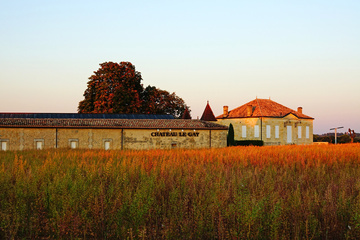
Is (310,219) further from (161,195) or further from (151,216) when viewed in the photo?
(161,195)

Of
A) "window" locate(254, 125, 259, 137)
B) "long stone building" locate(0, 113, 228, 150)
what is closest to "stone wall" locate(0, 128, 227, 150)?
"long stone building" locate(0, 113, 228, 150)

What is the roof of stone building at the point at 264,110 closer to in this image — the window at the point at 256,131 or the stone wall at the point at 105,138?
the window at the point at 256,131

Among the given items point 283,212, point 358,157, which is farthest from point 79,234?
point 358,157

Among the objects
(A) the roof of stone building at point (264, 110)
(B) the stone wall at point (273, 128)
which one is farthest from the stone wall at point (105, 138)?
(A) the roof of stone building at point (264, 110)

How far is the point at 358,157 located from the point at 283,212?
478 inches

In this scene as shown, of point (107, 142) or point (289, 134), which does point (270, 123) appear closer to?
point (289, 134)

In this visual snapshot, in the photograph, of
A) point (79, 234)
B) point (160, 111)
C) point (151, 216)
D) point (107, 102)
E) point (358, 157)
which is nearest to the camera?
point (79, 234)

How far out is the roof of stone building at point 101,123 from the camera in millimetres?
29750

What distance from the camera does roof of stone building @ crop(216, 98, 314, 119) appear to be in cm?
4445

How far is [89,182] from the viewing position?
825 centimetres

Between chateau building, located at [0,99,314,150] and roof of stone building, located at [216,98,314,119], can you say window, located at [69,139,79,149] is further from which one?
roof of stone building, located at [216,98,314,119]

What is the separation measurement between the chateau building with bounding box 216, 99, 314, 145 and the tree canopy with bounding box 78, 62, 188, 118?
37.7 feet

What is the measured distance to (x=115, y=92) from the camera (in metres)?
43.3

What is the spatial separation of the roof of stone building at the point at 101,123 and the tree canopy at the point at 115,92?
11180 millimetres
